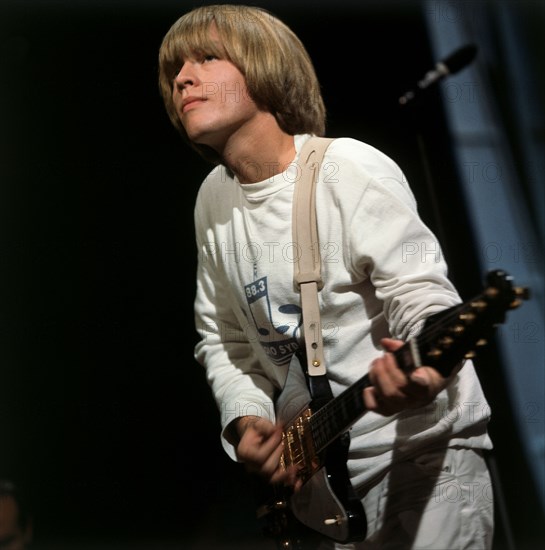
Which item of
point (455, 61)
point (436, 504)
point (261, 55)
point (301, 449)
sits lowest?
point (436, 504)

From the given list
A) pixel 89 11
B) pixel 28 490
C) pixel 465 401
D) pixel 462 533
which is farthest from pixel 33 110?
pixel 462 533

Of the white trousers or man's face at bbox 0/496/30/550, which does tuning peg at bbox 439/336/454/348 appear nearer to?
the white trousers

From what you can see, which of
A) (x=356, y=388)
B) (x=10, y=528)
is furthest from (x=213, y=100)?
(x=10, y=528)

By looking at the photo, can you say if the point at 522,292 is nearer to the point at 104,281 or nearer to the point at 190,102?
the point at 190,102

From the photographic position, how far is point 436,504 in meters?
1.42

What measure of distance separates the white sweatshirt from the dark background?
0.25 metres

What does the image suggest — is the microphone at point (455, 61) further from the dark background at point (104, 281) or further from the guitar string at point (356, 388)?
the guitar string at point (356, 388)

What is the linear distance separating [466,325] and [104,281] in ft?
3.76

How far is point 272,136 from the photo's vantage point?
1.73 m

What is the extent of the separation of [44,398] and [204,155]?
Answer: 771mm

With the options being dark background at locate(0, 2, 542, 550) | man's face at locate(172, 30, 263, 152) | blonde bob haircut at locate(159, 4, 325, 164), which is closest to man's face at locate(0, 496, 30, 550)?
dark background at locate(0, 2, 542, 550)

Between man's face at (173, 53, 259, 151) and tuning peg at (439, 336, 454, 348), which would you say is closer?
tuning peg at (439, 336, 454, 348)

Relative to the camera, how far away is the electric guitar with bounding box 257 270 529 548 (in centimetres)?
117

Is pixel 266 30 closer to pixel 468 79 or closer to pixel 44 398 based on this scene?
pixel 468 79
